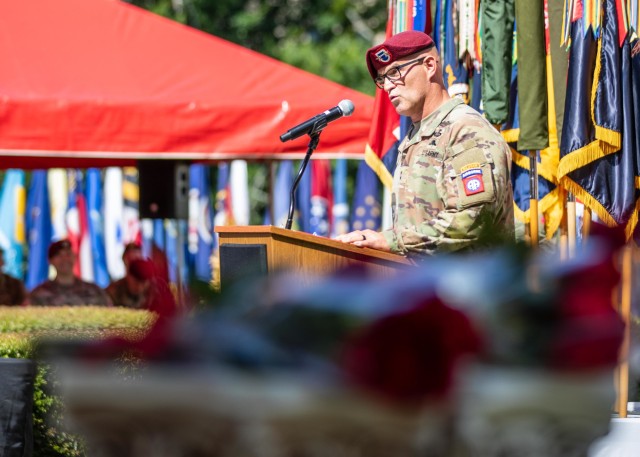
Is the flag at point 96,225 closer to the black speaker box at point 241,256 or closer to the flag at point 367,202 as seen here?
the flag at point 367,202

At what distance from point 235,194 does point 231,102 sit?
7.61m

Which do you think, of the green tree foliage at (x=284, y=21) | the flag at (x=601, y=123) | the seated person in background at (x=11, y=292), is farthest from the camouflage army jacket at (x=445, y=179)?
the green tree foliage at (x=284, y=21)

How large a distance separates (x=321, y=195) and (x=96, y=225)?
2595 millimetres

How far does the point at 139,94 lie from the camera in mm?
5805

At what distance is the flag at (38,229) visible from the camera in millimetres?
12047

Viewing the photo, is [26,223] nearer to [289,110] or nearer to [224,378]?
[289,110]

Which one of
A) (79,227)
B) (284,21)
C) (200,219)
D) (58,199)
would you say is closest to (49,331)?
(79,227)

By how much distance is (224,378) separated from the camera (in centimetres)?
118

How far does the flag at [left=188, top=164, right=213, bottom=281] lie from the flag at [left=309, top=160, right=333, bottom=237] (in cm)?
125

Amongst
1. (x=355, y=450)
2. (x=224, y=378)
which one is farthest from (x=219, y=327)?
(x=355, y=450)

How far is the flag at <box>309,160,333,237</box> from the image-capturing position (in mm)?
12883

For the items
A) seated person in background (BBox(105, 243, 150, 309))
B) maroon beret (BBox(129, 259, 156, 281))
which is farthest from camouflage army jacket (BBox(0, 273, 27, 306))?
maroon beret (BBox(129, 259, 156, 281))

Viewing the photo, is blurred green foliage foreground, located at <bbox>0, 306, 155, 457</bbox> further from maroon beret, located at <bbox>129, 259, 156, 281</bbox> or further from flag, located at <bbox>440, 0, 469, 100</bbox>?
flag, located at <bbox>440, 0, 469, 100</bbox>

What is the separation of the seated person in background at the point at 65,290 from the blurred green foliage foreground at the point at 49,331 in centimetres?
215
